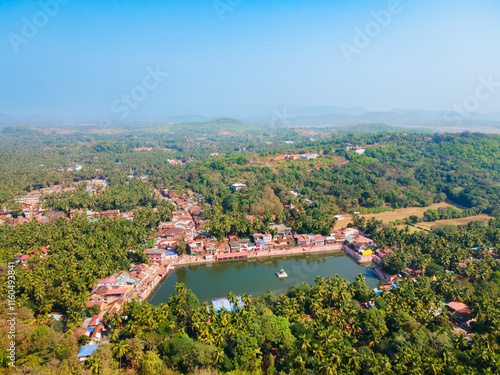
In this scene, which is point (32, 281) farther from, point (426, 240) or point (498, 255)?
point (498, 255)

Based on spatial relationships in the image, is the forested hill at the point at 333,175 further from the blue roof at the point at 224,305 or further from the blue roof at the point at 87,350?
the blue roof at the point at 87,350

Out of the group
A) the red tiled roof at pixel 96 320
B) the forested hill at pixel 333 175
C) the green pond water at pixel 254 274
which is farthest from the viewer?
the forested hill at pixel 333 175

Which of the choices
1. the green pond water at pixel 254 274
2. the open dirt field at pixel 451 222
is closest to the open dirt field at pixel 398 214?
the open dirt field at pixel 451 222

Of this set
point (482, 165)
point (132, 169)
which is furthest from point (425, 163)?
point (132, 169)

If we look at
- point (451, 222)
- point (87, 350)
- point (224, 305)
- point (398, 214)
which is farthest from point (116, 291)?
point (451, 222)

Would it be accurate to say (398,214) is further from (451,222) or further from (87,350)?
(87,350)

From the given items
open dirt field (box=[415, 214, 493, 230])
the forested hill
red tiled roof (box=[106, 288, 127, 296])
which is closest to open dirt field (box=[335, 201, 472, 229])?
open dirt field (box=[415, 214, 493, 230])

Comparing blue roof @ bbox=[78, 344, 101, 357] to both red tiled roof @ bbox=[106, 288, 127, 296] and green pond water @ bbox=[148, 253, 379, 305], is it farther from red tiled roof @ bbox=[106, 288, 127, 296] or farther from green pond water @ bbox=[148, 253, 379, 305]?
green pond water @ bbox=[148, 253, 379, 305]
